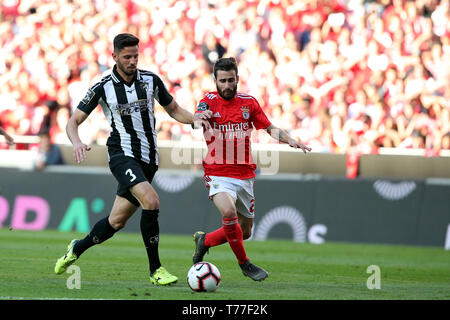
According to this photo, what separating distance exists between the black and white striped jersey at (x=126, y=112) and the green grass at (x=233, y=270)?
1255 mm

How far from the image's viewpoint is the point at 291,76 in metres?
18.4

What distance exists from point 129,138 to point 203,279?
64.5 inches

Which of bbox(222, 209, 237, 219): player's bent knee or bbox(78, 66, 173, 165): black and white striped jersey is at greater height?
bbox(78, 66, 173, 165): black and white striped jersey

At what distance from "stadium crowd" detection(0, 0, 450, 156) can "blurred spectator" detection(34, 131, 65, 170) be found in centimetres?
145

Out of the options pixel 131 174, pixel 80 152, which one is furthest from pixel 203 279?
pixel 80 152

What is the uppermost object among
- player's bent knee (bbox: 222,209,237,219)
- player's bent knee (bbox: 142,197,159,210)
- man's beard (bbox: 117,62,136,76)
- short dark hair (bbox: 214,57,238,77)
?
short dark hair (bbox: 214,57,238,77)

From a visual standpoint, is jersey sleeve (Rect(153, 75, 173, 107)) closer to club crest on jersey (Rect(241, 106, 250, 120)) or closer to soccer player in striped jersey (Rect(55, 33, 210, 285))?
soccer player in striped jersey (Rect(55, 33, 210, 285))

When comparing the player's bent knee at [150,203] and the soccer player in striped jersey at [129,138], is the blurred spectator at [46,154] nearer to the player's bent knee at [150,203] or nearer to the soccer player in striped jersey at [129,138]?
the soccer player in striped jersey at [129,138]

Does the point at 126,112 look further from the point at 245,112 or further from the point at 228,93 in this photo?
the point at 245,112

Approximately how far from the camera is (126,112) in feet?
27.5

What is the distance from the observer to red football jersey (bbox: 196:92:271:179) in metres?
8.90

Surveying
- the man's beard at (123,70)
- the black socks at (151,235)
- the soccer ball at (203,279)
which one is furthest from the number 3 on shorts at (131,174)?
the soccer ball at (203,279)

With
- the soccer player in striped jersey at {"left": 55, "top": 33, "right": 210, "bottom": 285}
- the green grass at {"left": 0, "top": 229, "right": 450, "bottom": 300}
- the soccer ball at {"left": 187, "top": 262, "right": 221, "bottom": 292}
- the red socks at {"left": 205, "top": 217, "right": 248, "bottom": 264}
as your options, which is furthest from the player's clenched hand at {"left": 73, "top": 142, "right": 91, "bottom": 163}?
the red socks at {"left": 205, "top": 217, "right": 248, "bottom": 264}
